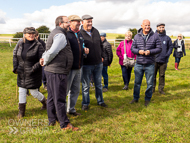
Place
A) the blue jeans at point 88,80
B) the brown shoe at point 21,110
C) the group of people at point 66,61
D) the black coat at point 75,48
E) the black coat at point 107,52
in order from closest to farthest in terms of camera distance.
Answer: the group of people at point 66,61
the black coat at point 75,48
the brown shoe at point 21,110
the blue jeans at point 88,80
the black coat at point 107,52

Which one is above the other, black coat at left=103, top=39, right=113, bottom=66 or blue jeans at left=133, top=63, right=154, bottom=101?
black coat at left=103, top=39, right=113, bottom=66

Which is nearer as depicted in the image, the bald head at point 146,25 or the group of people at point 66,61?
the group of people at point 66,61

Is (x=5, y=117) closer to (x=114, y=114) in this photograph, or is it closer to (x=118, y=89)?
(x=114, y=114)

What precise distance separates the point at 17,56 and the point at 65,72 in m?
1.56

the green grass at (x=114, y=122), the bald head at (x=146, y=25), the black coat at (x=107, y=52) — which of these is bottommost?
the green grass at (x=114, y=122)

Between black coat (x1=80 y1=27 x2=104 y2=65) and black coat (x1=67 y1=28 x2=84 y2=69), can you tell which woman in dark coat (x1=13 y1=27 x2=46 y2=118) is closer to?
black coat (x1=67 y1=28 x2=84 y2=69)

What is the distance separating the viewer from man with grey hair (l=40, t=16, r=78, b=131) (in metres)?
3.50

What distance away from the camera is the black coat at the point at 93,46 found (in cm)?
493

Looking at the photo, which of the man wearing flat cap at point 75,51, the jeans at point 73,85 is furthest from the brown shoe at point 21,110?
the man wearing flat cap at point 75,51

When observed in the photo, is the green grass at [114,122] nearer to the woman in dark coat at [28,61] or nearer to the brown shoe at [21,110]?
the brown shoe at [21,110]

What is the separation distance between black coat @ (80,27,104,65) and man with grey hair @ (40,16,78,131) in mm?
1229

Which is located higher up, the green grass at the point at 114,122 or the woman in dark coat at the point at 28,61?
the woman in dark coat at the point at 28,61

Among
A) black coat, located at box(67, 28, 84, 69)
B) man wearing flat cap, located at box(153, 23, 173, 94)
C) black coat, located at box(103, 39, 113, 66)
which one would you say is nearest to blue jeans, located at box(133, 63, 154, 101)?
man wearing flat cap, located at box(153, 23, 173, 94)

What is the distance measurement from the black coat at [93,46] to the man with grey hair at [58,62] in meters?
1.23
